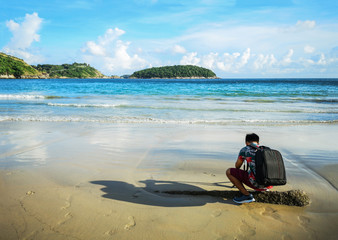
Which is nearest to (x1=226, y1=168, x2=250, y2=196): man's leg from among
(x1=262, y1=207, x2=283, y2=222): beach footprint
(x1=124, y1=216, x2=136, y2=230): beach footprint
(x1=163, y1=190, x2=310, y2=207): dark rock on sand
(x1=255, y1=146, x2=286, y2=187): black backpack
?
(x1=163, y1=190, x2=310, y2=207): dark rock on sand

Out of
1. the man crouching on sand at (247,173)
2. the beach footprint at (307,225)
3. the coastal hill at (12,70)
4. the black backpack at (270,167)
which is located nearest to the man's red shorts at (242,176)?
the man crouching on sand at (247,173)

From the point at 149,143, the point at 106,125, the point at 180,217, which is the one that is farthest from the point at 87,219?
the point at 106,125

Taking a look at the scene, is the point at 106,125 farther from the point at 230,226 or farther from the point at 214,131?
the point at 230,226

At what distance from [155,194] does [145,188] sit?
0.33 meters

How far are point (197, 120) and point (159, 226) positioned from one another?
32.1 ft

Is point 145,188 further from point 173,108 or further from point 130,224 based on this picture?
point 173,108

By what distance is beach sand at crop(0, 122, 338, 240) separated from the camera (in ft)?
11.1

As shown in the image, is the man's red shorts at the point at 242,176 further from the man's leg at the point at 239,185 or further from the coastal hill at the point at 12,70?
the coastal hill at the point at 12,70

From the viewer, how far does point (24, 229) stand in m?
3.32

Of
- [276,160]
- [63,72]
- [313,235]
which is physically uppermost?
[63,72]

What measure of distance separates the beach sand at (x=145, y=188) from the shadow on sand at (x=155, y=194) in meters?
0.02

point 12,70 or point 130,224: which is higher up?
point 12,70

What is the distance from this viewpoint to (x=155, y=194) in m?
4.48

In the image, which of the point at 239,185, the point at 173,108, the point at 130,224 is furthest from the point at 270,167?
the point at 173,108
